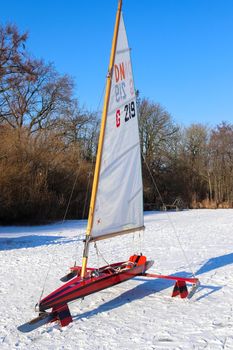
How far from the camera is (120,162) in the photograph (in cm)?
641

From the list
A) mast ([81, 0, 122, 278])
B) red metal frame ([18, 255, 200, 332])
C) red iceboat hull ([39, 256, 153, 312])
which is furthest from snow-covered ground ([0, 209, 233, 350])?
mast ([81, 0, 122, 278])

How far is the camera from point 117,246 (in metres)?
11.5

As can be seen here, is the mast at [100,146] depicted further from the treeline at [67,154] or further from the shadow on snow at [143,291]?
the treeline at [67,154]

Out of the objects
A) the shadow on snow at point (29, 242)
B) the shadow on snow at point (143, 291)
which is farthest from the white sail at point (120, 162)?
the shadow on snow at point (29, 242)

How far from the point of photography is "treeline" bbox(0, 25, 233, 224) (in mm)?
21688

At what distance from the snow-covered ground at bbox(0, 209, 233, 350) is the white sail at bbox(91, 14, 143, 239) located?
1070 mm

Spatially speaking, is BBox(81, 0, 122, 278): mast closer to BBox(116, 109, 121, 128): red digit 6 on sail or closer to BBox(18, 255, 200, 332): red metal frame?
BBox(18, 255, 200, 332): red metal frame

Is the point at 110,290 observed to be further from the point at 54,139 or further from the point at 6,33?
the point at 6,33

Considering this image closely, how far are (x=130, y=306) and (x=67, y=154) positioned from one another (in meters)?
20.9

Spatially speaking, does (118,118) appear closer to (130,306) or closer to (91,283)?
(91,283)

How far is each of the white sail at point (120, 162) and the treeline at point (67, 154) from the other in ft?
33.2

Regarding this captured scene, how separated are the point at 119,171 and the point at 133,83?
1.58 metres

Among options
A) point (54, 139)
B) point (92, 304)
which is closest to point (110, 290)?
point (92, 304)

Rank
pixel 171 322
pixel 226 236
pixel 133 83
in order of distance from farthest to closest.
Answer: pixel 226 236, pixel 133 83, pixel 171 322
